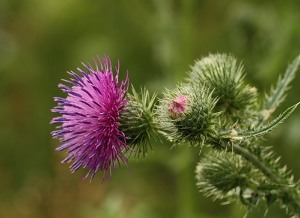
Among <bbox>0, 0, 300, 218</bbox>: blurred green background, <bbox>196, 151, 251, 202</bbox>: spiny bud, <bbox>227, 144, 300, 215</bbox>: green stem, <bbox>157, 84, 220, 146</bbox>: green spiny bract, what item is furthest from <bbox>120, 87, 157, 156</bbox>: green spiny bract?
<bbox>0, 0, 300, 218</bbox>: blurred green background

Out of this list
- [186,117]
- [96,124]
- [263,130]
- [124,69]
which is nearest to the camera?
[263,130]

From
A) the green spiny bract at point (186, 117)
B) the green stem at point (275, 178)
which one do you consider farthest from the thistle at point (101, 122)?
the green stem at point (275, 178)

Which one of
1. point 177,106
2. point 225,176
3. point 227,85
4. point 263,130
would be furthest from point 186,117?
point 227,85

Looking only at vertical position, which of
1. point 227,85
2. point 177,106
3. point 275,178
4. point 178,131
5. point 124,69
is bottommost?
point 275,178

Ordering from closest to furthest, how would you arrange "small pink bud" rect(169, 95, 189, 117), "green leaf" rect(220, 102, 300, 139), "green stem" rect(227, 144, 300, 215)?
"green leaf" rect(220, 102, 300, 139) → "small pink bud" rect(169, 95, 189, 117) → "green stem" rect(227, 144, 300, 215)

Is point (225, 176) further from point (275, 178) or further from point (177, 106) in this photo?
point (177, 106)

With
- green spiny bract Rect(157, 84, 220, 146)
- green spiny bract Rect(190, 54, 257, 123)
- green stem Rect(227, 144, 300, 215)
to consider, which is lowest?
green stem Rect(227, 144, 300, 215)

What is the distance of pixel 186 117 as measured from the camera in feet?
10.3

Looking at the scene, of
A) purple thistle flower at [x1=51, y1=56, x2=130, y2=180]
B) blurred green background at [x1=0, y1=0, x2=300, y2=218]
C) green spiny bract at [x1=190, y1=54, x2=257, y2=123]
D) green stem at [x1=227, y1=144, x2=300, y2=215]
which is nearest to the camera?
purple thistle flower at [x1=51, y1=56, x2=130, y2=180]

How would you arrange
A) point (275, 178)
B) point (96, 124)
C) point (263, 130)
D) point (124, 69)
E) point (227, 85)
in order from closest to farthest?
point (263, 130), point (96, 124), point (275, 178), point (227, 85), point (124, 69)

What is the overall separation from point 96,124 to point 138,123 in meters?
0.22

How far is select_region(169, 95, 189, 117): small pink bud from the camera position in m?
3.12

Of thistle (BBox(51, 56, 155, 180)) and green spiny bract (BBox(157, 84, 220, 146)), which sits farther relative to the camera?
thistle (BBox(51, 56, 155, 180))

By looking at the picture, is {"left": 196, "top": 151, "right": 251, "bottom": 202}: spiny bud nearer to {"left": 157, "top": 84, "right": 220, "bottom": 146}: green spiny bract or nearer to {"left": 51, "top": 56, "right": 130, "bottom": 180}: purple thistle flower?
{"left": 157, "top": 84, "right": 220, "bottom": 146}: green spiny bract
